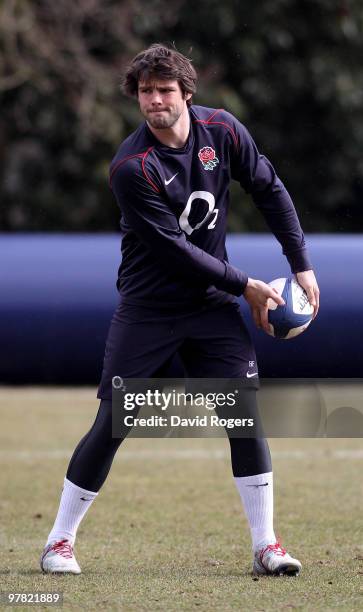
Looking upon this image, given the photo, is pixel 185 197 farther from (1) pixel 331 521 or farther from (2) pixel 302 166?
(2) pixel 302 166

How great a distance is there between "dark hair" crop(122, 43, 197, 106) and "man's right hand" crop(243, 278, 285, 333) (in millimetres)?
855

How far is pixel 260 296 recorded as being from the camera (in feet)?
18.4

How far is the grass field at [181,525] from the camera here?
5.25 meters

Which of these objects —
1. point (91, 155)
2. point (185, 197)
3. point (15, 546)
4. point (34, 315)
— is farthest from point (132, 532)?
point (91, 155)

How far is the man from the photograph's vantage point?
17.9ft

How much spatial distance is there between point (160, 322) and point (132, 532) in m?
1.65

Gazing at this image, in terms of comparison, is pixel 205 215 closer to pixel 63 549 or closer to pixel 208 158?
pixel 208 158

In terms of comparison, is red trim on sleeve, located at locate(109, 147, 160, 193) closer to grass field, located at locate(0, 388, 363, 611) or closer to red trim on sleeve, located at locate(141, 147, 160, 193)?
red trim on sleeve, located at locate(141, 147, 160, 193)

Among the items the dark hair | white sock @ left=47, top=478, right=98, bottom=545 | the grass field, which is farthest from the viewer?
white sock @ left=47, top=478, right=98, bottom=545

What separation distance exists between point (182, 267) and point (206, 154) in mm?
492

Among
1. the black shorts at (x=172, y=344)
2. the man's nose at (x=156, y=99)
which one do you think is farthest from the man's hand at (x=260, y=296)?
the man's nose at (x=156, y=99)

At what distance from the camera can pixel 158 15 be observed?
2017 cm

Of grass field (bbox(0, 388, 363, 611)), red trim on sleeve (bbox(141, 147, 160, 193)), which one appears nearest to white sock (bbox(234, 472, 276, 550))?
grass field (bbox(0, 388, 363, 611))

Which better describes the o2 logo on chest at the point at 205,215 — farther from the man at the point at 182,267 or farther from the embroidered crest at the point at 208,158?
the embroidered crest at the point at 208,158
